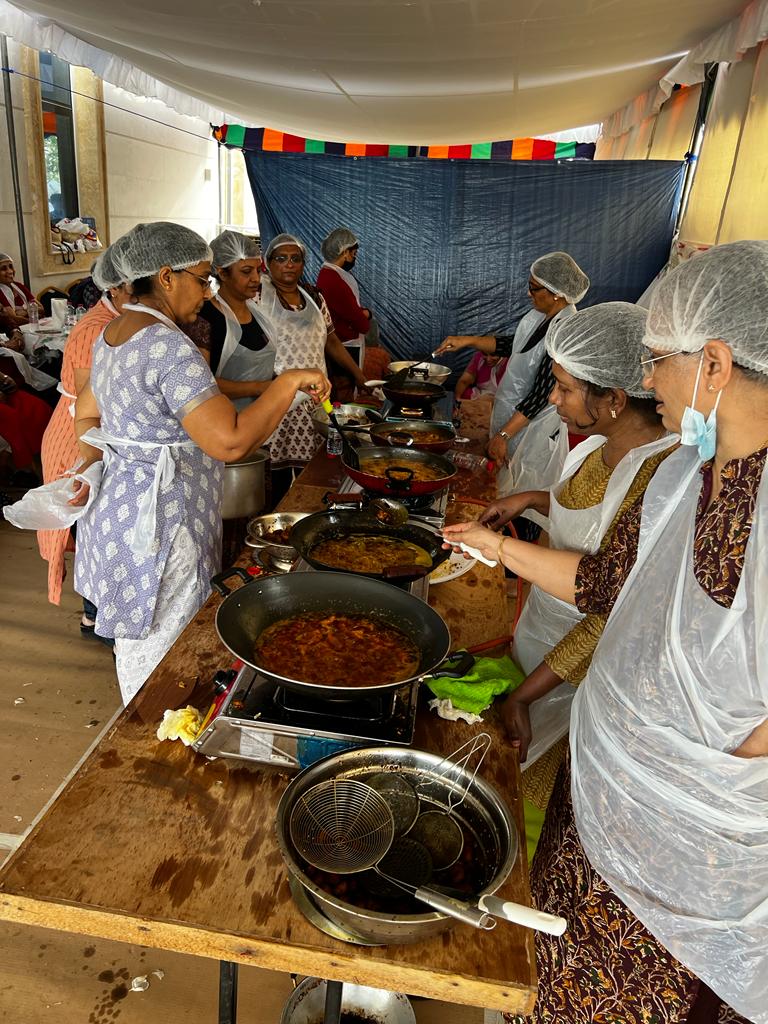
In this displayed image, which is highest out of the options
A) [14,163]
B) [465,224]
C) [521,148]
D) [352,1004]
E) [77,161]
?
[521,148]

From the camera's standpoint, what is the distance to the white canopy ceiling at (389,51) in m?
3.50

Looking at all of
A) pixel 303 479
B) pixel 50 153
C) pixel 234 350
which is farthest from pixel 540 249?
pixel 50 153

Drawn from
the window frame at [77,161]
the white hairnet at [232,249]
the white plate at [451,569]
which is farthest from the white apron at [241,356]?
the window frame at [77,161]

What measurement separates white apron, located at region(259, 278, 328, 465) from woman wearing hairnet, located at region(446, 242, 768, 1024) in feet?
9.22

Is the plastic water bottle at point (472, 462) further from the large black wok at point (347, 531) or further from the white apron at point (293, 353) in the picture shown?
the large black wok at point (347, 531)

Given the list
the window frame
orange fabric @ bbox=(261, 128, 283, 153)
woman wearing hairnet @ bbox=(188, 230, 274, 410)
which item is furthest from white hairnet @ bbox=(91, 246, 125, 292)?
orange fabric @ bbox=(261, 128, 283, 153)

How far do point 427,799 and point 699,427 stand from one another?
806 millimetres

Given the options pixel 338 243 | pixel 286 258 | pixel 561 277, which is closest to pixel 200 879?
pixel 561 277

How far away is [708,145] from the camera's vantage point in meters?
5.36

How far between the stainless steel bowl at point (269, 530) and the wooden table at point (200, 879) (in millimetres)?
678

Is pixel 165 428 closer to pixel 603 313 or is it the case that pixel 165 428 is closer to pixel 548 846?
pixel 603 313

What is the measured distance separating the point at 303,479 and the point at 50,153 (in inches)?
314

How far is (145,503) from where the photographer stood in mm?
2096

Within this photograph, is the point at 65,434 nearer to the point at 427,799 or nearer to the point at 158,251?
the point at 158,251
